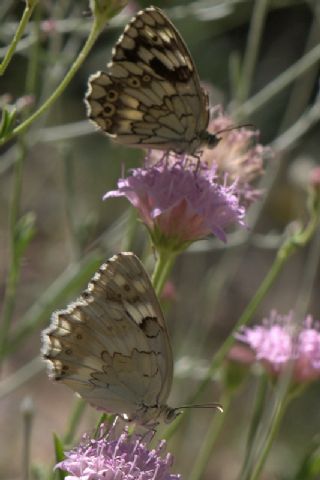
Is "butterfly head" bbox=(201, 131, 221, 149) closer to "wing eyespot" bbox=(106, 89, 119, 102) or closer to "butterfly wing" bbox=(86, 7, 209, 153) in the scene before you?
"butterfly wing" bbox=(86, 7, 209, 153)

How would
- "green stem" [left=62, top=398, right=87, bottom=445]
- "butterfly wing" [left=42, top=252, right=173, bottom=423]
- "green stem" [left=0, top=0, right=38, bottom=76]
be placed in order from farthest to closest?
"green stem" [left=62, top=398, right=87, bottom=445], "butterfly wing" [left=42, top=252, right=173, bottom=423], "green stem" [left=0, top=0, right=38, bottom=76]

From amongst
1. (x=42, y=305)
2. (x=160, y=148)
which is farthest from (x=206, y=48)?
(x=160, y=148)

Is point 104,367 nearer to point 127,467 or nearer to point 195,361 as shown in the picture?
point 127,467

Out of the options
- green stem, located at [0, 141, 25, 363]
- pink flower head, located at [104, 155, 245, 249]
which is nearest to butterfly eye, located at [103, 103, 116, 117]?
pink flower head, located at [104, 155, 245, 249]

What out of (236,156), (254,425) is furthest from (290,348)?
(236,156)

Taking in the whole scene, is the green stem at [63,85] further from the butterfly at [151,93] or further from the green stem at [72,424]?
the green stem at [72,424]
